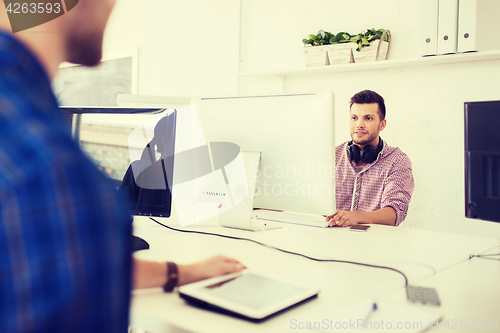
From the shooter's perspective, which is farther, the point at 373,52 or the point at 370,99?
the point at 373,52

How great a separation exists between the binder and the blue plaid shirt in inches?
87.2

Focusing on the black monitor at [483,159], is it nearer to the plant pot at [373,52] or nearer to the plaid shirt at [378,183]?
the plaid shirt at [378,183]

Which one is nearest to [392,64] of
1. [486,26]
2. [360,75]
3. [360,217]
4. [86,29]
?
[360,75]

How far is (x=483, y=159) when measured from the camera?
1.00 metres

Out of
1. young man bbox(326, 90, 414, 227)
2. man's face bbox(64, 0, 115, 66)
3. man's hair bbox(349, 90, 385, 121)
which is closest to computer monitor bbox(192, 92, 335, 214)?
young man bbox(326, 90, 414, 227)

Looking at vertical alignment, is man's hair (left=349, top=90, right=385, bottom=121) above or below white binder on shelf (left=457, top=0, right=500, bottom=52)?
below

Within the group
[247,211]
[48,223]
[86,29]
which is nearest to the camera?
[48,223]

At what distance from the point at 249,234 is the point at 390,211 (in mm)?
845

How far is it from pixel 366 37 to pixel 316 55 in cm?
34

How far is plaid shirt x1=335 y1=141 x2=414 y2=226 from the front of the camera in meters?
1.99

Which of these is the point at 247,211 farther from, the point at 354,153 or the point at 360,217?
the point at 354,153

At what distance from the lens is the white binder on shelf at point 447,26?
200 centimetres

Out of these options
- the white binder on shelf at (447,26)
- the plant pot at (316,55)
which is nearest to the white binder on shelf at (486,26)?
the white binder on shelf at (447,26)

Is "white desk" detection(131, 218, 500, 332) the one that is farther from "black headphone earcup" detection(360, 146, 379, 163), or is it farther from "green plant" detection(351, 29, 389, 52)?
"green plant" detection(351, 29, 389, 52)
